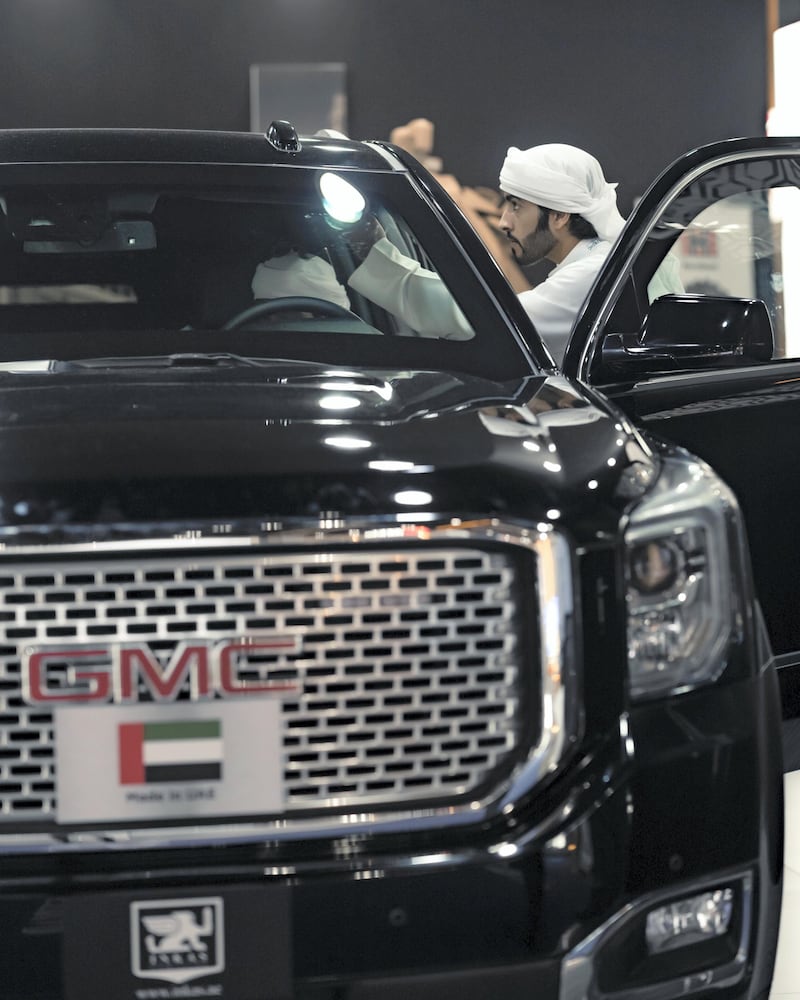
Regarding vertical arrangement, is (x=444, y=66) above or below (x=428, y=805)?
above

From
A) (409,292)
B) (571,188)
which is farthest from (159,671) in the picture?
(571,188)

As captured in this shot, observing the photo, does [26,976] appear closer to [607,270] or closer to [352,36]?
[607,270]

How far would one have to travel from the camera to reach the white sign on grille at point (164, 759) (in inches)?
53.0

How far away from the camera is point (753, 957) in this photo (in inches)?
60.1

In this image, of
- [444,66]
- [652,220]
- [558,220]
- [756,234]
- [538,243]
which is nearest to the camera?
[652,220]

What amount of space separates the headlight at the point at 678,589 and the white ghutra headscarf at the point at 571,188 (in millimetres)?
2840

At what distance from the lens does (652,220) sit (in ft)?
8.42

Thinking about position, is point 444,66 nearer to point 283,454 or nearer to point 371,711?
point 283,454

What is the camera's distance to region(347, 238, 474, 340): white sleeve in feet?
7.42

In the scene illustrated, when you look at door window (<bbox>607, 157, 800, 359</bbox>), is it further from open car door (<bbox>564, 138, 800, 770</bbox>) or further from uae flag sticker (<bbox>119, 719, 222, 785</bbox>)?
uae flag sticker (<bbox>119, 719, 222, 785</bbox>)

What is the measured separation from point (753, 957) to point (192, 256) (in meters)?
1.37

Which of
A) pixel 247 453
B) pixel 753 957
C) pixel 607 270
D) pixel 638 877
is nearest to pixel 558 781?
pixel 638 877

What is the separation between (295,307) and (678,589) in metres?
1.00

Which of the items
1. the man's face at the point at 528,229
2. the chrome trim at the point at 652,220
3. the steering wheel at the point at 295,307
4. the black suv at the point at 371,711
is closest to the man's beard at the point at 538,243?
the man's face at the point at 528,229
